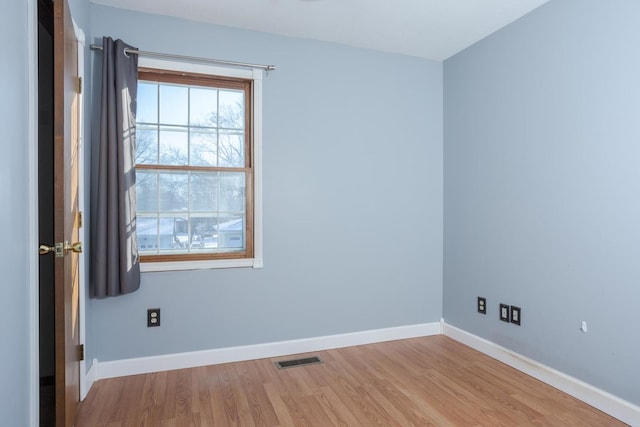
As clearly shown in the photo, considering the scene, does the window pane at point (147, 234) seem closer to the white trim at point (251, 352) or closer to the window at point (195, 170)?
the window at point (195, 170)

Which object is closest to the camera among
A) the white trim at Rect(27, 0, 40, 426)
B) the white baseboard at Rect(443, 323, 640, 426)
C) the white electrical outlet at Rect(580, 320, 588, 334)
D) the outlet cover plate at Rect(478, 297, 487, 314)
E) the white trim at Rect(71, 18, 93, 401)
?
the white trim at Rect(27, 0, 40, 426)

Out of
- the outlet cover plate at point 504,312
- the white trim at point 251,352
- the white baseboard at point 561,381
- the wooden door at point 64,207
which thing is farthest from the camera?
the outlet cover plate at point 504,312

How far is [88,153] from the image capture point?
8.37 ft

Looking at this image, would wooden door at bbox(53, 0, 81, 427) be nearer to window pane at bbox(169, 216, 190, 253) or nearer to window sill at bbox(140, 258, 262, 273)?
window sill at bbox(140, 258, 262, 273)

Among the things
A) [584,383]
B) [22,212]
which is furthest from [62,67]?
[584,383]

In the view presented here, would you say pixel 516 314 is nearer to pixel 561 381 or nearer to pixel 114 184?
pixel 561 381

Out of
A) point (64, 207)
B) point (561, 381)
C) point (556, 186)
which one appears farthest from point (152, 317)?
point (556, 186)

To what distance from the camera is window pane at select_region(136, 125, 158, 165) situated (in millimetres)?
2832

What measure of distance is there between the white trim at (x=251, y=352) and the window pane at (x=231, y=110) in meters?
1.78

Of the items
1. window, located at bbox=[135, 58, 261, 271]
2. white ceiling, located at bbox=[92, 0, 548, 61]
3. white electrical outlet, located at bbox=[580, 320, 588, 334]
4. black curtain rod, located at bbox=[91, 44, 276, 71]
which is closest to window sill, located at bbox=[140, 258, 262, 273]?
window, located at bbox=[135, 58, 261, 271]

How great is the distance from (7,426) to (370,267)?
2625 millimetres

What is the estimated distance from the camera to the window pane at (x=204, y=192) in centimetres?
296

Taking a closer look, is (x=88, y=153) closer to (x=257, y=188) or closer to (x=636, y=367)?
(x=257, y=188)

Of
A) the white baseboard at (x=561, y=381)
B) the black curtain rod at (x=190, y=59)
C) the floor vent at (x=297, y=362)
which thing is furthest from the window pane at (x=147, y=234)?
the white baseboard at (x=561, y=381)
